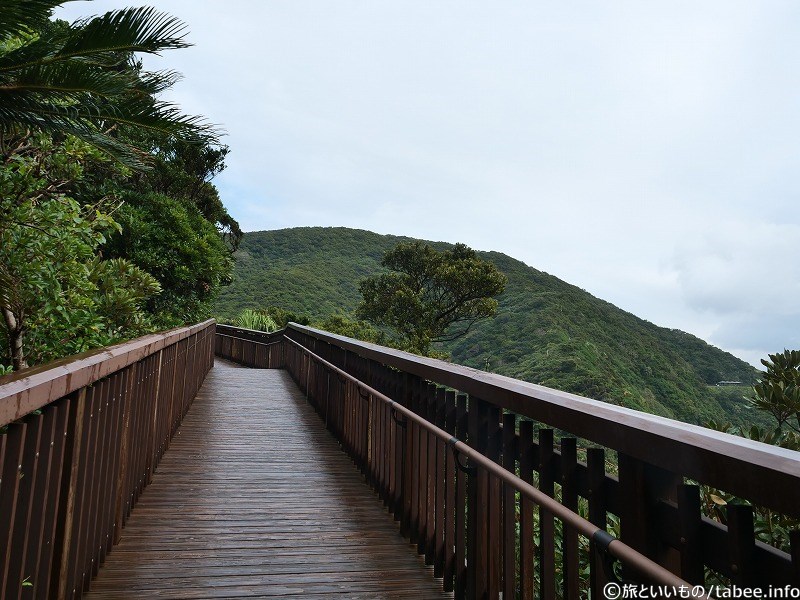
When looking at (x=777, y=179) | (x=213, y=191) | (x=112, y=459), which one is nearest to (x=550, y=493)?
(x=112, y=459)

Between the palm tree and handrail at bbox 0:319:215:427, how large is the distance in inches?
130

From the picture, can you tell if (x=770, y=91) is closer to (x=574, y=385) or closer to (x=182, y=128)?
(x=574, y=385)

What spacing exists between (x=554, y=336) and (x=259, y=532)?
42044 millimetres

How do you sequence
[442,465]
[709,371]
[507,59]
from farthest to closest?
1. [709,371]
2. [507,59]
3. [442,465]

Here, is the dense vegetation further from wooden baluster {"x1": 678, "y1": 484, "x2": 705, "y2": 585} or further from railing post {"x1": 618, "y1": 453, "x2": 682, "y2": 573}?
wooden baluster {"x1": 678, "y1": 484, "x2": 705, "y2": 585}

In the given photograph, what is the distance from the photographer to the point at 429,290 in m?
36.5

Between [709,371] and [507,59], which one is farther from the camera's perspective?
[709,371]

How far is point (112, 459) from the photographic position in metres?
2.89

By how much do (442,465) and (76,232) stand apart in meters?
5.80

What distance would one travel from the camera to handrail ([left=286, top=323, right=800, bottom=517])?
3.83 ft

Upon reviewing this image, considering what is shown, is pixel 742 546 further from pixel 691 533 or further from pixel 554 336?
pixel 554 336

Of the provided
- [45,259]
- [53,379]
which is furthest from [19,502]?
[45,259]

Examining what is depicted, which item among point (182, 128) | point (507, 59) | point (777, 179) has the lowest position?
point (182, 128)

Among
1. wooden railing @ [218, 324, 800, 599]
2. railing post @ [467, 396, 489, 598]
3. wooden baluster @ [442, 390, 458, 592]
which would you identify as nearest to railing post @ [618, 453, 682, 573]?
wooden railing @ [218, 324, 800, 599]
